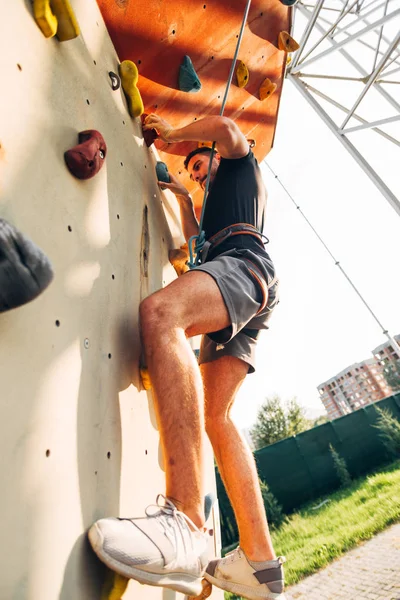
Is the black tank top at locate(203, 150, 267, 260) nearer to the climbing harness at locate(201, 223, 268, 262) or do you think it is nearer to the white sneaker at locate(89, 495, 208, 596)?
the climbing harness at locate(201, 223, 268, 262)

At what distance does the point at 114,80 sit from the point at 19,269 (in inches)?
43.8

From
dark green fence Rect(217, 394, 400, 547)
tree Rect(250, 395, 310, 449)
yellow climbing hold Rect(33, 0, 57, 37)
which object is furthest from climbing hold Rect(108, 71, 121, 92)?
tree Rect(250, 395, 310, 449)

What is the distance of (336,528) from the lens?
371 centimetres

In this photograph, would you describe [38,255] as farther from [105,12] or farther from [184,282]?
[105,12]

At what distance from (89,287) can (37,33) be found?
2.12 ft

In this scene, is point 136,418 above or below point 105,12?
below

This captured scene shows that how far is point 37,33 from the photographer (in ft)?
2.66

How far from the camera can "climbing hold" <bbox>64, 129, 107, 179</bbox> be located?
2.70 ft

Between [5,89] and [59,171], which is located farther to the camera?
[59,171]

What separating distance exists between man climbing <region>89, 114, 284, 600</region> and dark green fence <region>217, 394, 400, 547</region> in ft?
19.3

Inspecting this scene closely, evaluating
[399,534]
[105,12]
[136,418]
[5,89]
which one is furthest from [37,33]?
[399,534]

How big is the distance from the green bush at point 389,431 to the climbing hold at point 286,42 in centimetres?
783

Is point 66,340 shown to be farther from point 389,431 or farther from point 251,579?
point 389,431

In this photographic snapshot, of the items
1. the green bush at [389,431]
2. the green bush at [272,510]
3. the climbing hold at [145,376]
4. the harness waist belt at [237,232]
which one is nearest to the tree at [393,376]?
the green bush at [389,431]
